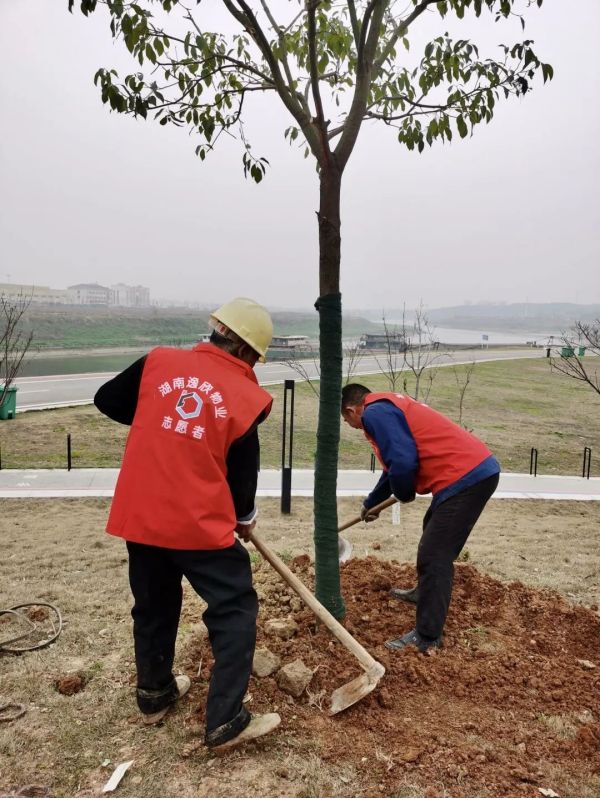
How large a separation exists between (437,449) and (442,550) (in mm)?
548

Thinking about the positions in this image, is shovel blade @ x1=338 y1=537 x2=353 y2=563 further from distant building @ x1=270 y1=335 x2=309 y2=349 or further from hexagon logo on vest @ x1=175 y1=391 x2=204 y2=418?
distant building @ x1=270 y1=335 x2=309 y2=349

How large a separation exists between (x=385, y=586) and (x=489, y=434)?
10.5 meters

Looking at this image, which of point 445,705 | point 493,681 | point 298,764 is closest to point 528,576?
point 493,681

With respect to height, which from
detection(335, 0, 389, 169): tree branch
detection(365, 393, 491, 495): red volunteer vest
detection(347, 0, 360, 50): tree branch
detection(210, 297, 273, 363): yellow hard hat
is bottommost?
detection(365, 393, 491, 495): red volunteer vest

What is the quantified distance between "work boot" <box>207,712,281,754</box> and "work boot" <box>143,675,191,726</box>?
1.17 feet

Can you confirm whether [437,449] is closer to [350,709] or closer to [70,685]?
[350,709]

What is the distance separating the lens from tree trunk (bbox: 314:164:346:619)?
3154 millimetres

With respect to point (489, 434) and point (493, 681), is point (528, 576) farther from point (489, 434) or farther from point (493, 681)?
point (489, 434)

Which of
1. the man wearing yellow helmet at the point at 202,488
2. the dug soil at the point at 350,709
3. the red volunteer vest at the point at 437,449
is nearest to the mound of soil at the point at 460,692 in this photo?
the dug soil at the point at 350,709

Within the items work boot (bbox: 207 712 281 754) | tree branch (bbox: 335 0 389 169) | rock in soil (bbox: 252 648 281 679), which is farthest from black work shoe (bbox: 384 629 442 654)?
tree branch (bbox: 335 0 389 169)

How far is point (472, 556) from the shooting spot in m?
5.25

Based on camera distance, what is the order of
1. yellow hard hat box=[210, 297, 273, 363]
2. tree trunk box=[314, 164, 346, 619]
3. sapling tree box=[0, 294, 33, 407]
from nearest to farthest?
yellow hard hat box=[210, 297, 273, 363], tree trunk box=[314, 164, 346, 619], sapling tree box=[0, 294, 33, 407]

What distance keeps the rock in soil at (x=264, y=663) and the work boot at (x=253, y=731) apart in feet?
1.10

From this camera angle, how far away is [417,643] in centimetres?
330
